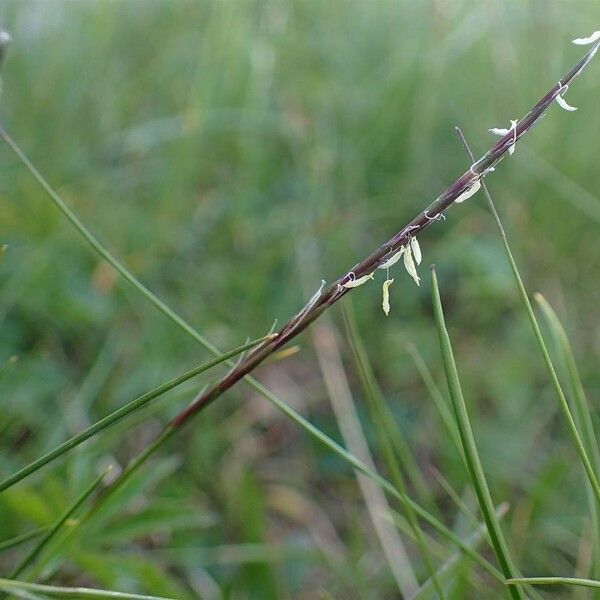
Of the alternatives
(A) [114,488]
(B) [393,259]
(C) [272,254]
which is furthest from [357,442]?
(B) [393,259]

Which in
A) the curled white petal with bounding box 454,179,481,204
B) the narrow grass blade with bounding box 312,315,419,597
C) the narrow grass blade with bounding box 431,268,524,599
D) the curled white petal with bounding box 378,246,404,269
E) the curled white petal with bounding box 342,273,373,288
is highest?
the curled white petal with bounding box 454,179,481,204

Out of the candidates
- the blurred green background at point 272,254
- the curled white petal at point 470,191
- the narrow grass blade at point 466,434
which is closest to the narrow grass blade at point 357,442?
the blurred green background at point 272,254

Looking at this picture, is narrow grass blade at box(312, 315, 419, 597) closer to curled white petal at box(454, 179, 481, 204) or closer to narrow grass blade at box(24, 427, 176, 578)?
narrow grass blade at box(24, 427, 176, 578)

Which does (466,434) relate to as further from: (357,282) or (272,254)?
(272,254)

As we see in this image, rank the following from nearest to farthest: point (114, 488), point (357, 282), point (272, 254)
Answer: point (357, 282), point (114, 488), point (272, 254)

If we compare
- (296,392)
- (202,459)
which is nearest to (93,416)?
(202,459)

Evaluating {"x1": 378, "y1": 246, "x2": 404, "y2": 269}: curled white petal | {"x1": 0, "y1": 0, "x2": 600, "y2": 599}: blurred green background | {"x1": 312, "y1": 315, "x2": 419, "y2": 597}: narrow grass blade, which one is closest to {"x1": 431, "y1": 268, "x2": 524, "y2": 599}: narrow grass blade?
{"x1": 378, "y1": 246, "x2": 404, "y2": 269}: curled white petal

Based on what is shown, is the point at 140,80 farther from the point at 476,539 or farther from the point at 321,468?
the point at 476,539

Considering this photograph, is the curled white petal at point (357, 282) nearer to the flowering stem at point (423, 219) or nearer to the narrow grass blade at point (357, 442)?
the flowering stem at point (423, 219)
